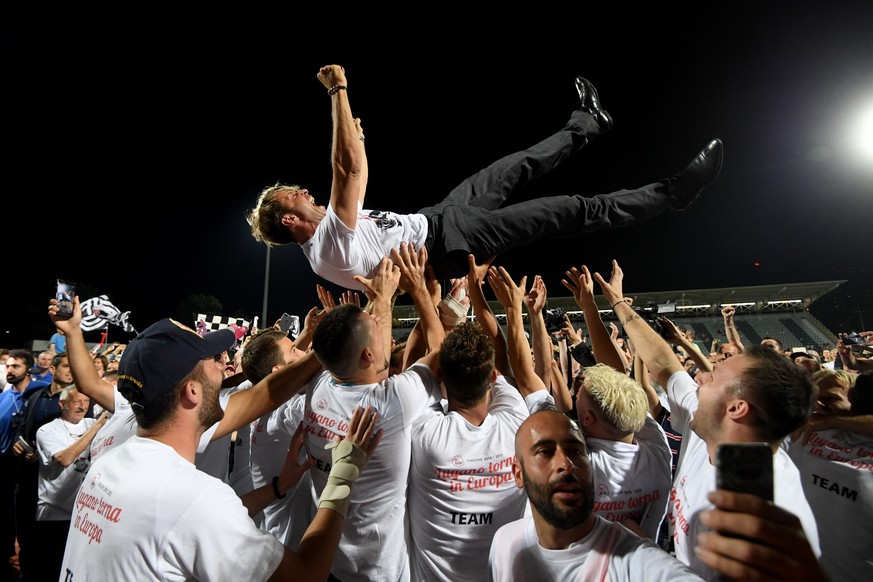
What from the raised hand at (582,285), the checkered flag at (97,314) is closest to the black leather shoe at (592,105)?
the raised hand at (582,285)

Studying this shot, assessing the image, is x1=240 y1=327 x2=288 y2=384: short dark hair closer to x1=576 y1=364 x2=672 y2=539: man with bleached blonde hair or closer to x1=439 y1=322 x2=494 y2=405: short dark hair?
x1=439 y1=322 x2=494 y2=405: short dark hair

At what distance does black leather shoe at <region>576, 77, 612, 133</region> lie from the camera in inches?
196

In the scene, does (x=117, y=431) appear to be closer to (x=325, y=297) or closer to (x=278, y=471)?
(x=278, y=471)

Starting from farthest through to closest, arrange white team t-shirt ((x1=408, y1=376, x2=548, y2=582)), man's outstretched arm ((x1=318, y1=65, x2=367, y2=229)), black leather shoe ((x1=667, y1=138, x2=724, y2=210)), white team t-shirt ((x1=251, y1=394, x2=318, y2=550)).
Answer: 1. black leather shoe ((x1=667, y1=138, x2=724, y2=210))
2. white team t-shirt ((x1=251, y1=394, x2=318, y2=550))
3. man's outstretched arm ((x1=318, y1=65, x2=367, y2=229))
4. white team t-shirt ((x1=408, y1=376, x2=548, y2=582))

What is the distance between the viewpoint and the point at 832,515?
2576mm

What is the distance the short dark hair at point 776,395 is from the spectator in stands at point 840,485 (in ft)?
4.16

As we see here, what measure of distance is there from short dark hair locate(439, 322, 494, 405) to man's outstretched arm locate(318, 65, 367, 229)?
44.0 inches

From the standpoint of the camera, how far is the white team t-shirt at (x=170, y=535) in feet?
4.64

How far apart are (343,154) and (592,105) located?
345 cm

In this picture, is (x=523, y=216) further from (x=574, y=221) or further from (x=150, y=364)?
(x=150, y=364)

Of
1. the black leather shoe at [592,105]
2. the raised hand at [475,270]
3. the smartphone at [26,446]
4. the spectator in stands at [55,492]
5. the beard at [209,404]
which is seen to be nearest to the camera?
the beard at [209,404]

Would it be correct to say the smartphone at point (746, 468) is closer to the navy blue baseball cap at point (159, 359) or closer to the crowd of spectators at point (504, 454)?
the crowd of spectators at point (504, 454)

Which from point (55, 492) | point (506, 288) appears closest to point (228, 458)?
point (55, 492)

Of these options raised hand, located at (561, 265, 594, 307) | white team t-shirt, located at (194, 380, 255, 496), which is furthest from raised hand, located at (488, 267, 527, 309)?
white team t-shirt, located at (194, 380, 255, 496)
